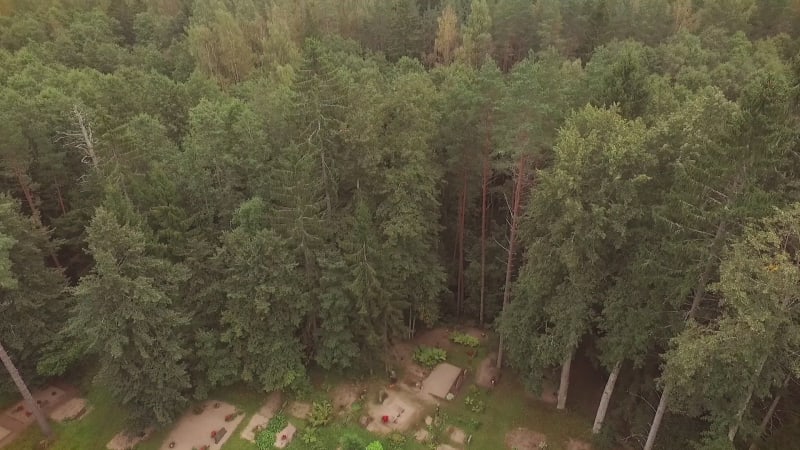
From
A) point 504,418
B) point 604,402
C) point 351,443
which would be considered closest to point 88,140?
point 351,443

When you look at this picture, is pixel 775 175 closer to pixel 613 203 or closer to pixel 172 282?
pixel 613 203

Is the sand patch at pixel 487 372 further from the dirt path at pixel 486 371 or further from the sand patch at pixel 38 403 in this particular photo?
the sand patch at pixel 38 403

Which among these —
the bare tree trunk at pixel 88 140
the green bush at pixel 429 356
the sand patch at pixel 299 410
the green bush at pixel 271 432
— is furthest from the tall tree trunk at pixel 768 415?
the bare tree trunk at pixel 88 140

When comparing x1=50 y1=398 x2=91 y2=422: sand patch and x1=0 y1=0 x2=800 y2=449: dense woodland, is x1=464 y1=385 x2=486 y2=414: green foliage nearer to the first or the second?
x1=0 y1=0 x2=800 y2=449: dense woodland

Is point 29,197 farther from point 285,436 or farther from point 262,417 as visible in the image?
point 285,436

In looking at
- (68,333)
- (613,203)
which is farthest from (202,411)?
(613,203)

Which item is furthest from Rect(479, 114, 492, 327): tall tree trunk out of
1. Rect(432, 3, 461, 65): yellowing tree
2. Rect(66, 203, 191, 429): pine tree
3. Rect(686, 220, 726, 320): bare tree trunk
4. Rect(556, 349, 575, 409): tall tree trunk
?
Rect(432, 3, 461, 65): yellowing tree
